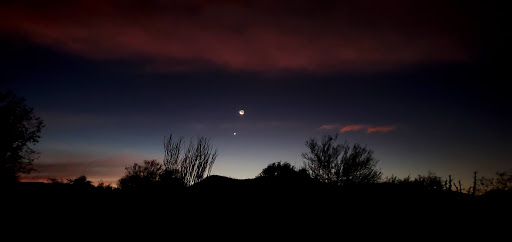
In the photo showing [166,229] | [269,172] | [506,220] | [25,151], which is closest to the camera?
[166,229]

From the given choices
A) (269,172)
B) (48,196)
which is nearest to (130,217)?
(48,196)

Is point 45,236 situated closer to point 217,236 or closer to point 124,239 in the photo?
point 124,239

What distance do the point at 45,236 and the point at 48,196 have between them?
2.20m

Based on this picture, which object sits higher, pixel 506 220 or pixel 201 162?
pixel 201 162

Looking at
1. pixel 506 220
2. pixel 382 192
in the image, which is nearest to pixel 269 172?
pixel 382 192

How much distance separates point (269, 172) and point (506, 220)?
26.1 metres

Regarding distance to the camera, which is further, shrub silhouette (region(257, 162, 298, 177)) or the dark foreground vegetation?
shrub silhouette (region(257, 162, 298, 177))

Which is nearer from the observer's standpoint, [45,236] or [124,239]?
[45,236]

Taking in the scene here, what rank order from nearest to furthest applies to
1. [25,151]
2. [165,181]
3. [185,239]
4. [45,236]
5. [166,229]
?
[45,236] < [185,239] < [166,229] < [165,181] < [25,151]

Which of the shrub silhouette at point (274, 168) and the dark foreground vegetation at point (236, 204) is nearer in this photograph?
the dark foreground vegetation at point (236, 204)

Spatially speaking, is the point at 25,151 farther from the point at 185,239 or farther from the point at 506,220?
the point at 506,220

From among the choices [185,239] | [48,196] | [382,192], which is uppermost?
[382,192]

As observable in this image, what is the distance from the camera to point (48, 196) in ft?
23.2

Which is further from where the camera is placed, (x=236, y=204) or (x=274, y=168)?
(x=274, y=168)
